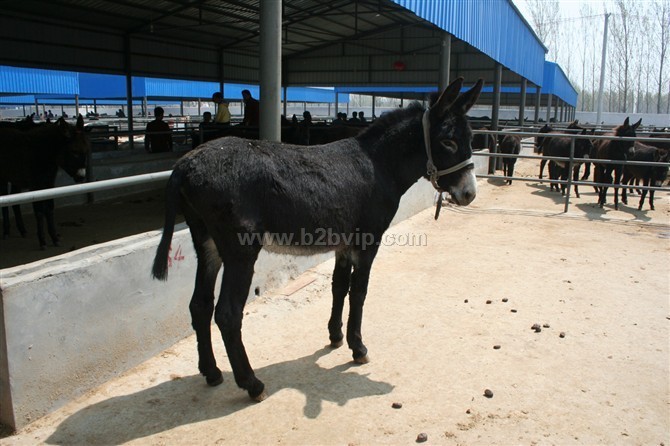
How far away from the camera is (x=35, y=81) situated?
30.9m

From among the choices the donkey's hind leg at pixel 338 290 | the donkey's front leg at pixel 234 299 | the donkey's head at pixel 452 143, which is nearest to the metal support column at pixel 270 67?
the donkey's hind leg at pixel 338 290

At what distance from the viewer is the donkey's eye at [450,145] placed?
382cm

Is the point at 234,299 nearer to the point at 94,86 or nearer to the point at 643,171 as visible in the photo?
the point at 643,171

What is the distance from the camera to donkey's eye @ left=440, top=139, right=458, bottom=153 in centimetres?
382

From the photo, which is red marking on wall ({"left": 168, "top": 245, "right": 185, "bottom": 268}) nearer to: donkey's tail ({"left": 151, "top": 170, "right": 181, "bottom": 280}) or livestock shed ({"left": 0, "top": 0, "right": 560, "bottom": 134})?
donkey's tail ({"left": 151, "top": 170, "right": 181, "bottom": 280})

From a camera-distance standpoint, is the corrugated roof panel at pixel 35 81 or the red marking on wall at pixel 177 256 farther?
the corrugated roof panel at pixel 35 81

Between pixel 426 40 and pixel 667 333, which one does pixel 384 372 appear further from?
pixel 426 40

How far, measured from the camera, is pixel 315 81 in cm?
2367

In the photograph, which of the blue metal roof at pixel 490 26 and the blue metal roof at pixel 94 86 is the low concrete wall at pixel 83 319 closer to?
the blue metal roof at pixel 490 26

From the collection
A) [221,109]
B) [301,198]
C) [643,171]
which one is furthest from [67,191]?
[643,171]

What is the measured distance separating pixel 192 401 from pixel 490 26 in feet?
45.4

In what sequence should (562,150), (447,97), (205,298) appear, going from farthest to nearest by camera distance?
(562,150) → (447,97) → (205,298)

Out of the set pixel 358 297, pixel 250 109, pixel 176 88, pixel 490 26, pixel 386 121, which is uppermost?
pixel 176 88

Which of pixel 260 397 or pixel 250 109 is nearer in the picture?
pixel 260 397
